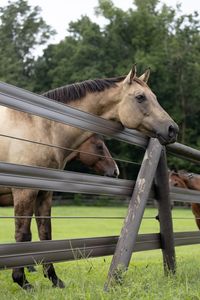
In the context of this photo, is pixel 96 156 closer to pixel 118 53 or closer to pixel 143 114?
pixel 143 114

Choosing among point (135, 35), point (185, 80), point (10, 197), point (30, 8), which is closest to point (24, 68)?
point (30, 8)

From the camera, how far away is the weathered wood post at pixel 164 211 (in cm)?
484

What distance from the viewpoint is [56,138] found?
Result: 498cm

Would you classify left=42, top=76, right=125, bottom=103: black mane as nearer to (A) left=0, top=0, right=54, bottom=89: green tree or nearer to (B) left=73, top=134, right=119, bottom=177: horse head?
(B) left=73, top=134, right=119, bottom=177: horse head

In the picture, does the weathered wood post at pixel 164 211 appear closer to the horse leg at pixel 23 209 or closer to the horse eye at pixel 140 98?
the horse eye at pixel 140 98

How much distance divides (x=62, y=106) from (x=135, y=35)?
49029 mm

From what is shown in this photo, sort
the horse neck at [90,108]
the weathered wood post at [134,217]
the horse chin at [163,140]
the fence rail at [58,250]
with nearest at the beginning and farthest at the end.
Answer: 1. the fence rail at [58,250]
2. the weathered wood post at [134,217]
3. the horse chin at [163,140]
4. the horse neck at [90,108]

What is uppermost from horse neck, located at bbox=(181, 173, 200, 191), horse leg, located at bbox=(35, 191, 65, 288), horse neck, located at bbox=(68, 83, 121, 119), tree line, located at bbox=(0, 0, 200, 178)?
tree line, located at bbox=(0, 0, 200, 178)

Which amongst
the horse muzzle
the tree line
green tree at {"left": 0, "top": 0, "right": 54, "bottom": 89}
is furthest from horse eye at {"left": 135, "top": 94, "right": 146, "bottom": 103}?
green tree at {"left": 0, "top": 0, "right": 54, "bottom": 89}

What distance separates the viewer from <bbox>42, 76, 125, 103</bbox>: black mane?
512cm

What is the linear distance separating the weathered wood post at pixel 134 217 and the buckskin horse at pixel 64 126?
1.08ft

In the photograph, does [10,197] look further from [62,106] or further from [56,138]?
[62,106]

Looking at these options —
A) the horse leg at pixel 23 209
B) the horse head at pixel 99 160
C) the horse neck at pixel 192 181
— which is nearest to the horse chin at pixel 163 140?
the horse leg at pixel 23 209

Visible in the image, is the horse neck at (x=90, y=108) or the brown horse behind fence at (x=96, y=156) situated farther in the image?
the brown horse behind fence at (x=96, y=156)
